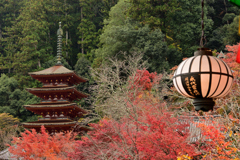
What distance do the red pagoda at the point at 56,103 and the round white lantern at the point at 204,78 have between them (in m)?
13.8

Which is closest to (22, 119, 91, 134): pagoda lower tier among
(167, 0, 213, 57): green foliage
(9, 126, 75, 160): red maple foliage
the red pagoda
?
the red pagoda

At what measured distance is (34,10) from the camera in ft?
108

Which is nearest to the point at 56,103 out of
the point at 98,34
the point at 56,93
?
the point at 56,93

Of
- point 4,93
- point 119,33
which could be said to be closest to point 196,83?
point 119,33

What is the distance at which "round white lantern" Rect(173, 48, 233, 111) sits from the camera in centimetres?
331

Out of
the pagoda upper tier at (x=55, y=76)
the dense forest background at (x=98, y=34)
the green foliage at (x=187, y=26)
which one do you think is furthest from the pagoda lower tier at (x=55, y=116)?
the green foliage at (x=187, y=26)

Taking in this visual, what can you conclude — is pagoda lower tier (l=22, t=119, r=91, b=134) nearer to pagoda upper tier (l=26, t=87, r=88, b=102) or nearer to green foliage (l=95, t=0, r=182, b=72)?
pagoda upper tier (l=26, t=87, r=88, b=102)

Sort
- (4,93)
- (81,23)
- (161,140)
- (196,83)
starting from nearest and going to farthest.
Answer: (196,83), (161,140), (4,93), (81,23)

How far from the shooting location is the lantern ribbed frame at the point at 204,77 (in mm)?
3311

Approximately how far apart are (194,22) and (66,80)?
1211 centimetres

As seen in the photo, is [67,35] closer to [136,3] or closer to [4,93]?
[4,93]

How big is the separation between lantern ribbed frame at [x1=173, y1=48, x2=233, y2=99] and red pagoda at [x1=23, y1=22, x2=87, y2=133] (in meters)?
13.8

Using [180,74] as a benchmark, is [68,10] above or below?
above

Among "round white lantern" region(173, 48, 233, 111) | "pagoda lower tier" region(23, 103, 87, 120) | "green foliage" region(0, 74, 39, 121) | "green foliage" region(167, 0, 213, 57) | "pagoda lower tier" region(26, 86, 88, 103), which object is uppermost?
"green foliage" region(167, 0, 213, 57)
